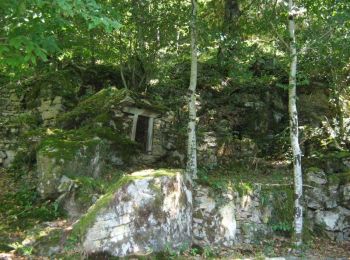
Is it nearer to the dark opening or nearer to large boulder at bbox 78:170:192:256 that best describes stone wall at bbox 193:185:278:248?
large boulder at bbox 78:170:192:256

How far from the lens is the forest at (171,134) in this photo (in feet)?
→ 21.8

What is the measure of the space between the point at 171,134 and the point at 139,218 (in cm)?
511

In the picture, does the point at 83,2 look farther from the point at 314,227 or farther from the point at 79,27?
the point at 314,227

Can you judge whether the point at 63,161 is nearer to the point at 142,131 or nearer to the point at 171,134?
the point at 142,131

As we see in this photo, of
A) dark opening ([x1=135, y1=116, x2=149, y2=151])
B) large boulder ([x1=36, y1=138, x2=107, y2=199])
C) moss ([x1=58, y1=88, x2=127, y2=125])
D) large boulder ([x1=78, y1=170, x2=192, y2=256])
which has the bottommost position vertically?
large boulder ([x1=78, y1=170, x2=192, y2=256])

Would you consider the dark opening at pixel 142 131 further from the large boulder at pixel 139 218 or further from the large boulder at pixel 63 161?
the large boulder at pixel 139 218

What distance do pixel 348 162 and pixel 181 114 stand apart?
510 cm

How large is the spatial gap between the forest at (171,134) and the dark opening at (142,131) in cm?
5

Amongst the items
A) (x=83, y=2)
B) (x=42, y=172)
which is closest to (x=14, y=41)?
(x=83, y=2)

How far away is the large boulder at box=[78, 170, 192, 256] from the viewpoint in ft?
21.4

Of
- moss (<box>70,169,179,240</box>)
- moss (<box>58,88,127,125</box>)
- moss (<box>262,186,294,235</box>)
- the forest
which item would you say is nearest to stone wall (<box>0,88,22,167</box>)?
the forest

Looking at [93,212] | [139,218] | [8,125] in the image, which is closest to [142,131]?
[8,125]

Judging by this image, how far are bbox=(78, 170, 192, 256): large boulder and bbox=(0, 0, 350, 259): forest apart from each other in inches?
0.8

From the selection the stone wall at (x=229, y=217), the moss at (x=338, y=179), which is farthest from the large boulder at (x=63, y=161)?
the moss at (x=338, y=179)
